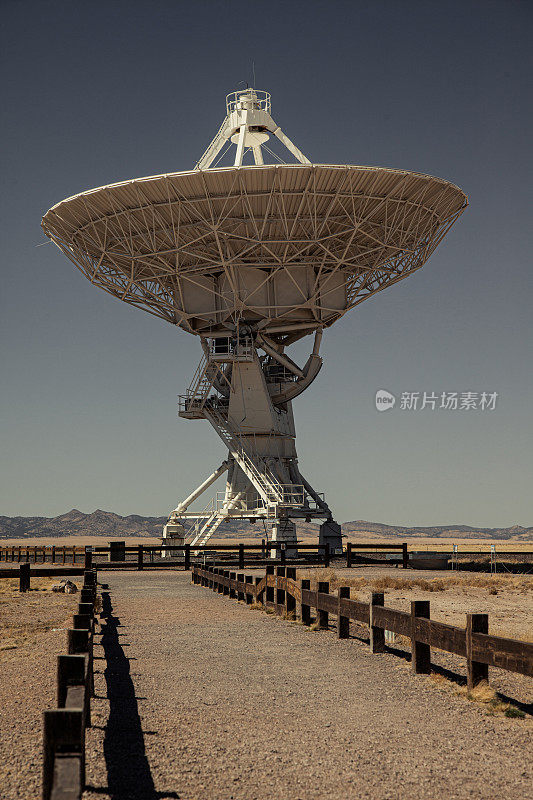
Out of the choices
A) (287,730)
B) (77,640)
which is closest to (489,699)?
(287,730)

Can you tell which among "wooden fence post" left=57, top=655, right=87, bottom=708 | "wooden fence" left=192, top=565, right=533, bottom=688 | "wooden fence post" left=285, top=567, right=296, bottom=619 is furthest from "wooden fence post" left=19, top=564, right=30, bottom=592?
"wooden fence post" left=57, top=655, right=87, bottom=708

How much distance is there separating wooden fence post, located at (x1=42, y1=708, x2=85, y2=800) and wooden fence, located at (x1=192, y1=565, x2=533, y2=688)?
3.79 m

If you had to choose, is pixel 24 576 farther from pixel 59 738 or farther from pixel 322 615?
pixel 59 738

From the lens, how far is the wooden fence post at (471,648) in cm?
754

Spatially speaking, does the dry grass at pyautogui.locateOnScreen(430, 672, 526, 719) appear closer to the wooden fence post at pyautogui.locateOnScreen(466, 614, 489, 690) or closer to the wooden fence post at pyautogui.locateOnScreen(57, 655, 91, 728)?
the wooden fence post at pyautogui.locateOnScreen(466, 614, 489, 690)

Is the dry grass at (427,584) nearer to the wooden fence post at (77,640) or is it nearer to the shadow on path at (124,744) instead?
the shadow on path at (124,744)

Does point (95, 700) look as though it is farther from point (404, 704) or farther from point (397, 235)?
point (397, 235)

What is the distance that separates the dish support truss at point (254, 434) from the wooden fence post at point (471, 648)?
3146cm

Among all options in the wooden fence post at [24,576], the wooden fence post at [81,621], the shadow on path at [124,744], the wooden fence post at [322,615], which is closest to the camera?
the shadow on path at [124,744]

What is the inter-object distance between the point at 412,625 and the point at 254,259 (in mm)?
29992

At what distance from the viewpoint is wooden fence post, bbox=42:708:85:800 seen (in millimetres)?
4098

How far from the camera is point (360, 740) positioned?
6316mm

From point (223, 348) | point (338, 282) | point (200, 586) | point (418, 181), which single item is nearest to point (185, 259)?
point (223, 348)

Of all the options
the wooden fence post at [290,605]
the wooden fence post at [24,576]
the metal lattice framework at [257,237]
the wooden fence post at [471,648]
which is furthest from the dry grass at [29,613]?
the metal lattice framework at [257,237]
